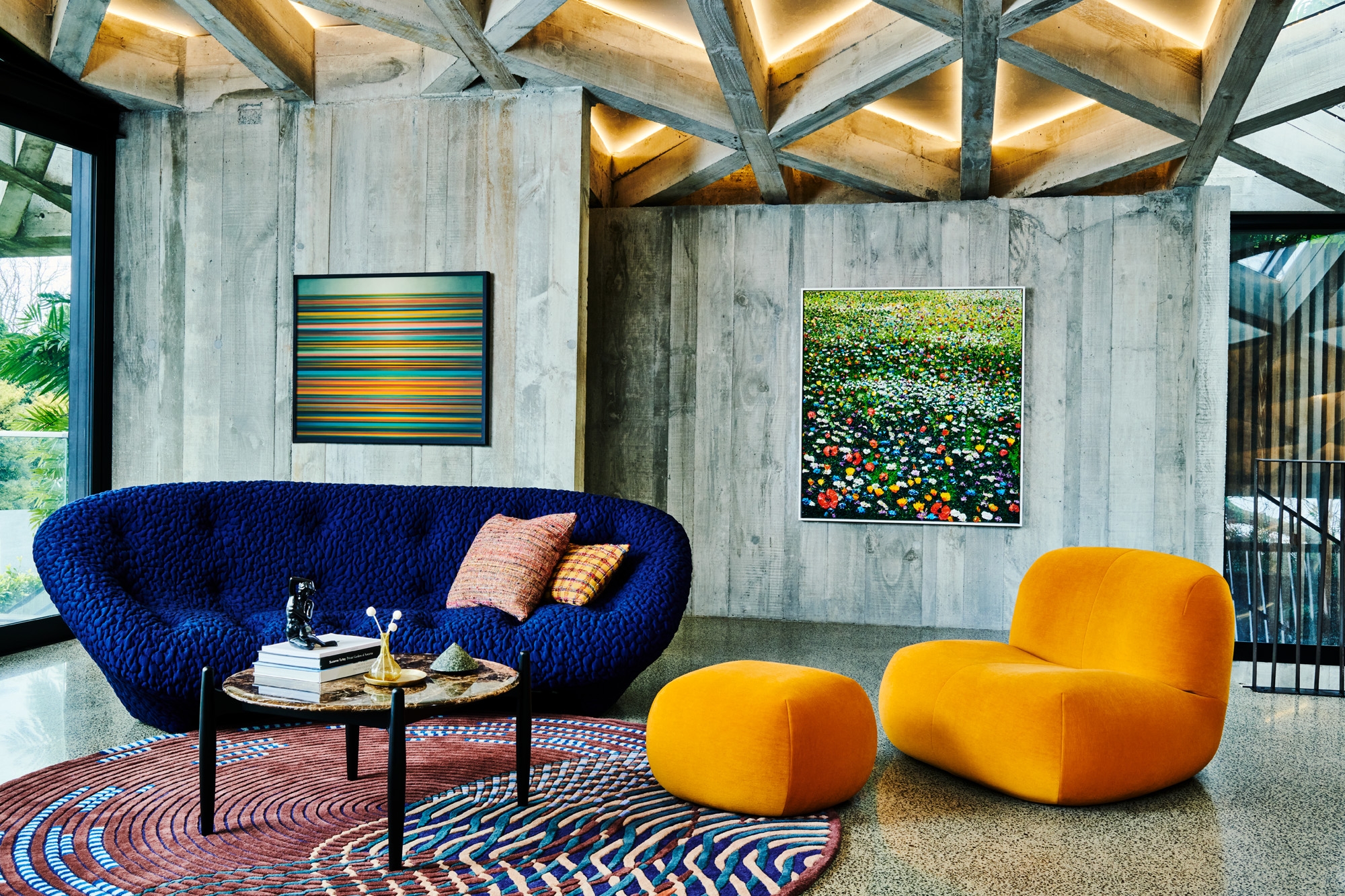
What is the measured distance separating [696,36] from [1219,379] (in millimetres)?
3166

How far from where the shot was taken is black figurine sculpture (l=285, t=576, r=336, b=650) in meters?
2.49

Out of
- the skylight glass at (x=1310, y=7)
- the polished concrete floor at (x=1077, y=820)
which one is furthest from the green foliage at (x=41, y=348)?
the skylight glass at (x=1310, y=7)

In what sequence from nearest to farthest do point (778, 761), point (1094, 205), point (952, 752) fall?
point (778, 761)
point (952, 752)
point (1094, 205)

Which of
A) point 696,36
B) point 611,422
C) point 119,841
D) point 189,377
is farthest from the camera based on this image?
point 611,422

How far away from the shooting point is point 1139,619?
9.55ft

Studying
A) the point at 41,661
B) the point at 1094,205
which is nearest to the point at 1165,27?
the point at 1094,205

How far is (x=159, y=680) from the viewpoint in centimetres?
305

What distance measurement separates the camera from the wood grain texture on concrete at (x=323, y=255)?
15.7 feet

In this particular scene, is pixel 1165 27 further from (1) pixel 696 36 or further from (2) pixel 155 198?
(2) pixel 155 198

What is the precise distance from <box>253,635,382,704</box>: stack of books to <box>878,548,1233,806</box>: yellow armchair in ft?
5.26

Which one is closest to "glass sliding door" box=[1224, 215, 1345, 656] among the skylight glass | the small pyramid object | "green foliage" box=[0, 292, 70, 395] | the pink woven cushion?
the skylight glass

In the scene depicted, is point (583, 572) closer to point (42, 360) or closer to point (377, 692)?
point (377, 692)

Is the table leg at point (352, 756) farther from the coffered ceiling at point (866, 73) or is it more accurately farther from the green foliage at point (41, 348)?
the green foliage at point (41, 348)

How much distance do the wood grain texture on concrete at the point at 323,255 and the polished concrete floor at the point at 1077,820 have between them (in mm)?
1432
